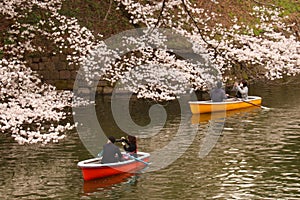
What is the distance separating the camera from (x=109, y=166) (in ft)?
56.9

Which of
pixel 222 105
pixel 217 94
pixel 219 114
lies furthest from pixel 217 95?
pixel 219 114

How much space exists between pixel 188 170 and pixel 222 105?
446 inches

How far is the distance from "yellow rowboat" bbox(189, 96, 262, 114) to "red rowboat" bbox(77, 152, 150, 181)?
9.80 m

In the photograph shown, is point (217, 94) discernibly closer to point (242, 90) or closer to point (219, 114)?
point (219, 114)

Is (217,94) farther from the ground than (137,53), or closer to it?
closer to it

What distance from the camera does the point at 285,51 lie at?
28922mm

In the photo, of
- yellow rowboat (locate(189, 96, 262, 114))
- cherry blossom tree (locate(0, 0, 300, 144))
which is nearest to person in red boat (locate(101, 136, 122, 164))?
cherry blossom tree (locate(0, 0, 300, 144))

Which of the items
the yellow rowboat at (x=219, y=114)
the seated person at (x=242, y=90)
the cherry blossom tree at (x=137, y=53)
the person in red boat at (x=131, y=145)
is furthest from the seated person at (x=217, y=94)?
the person in red boat at (x=131, y=145)

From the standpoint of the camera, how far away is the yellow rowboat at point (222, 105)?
92.9 ft

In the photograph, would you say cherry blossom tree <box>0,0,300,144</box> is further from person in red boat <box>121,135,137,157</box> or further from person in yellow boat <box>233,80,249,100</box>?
person in red boat <box>121,135,137,157</box>

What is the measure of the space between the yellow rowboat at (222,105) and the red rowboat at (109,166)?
9.80 metres

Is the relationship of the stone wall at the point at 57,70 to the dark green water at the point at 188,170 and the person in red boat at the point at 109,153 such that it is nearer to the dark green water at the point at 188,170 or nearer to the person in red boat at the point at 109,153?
the dark green water at the point at 188,170

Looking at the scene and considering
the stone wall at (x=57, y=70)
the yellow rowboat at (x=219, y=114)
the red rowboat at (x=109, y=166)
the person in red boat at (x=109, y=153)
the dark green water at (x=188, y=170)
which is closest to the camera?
the dark green water at (x=188, y=170)

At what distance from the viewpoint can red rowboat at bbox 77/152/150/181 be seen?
55.6ft
